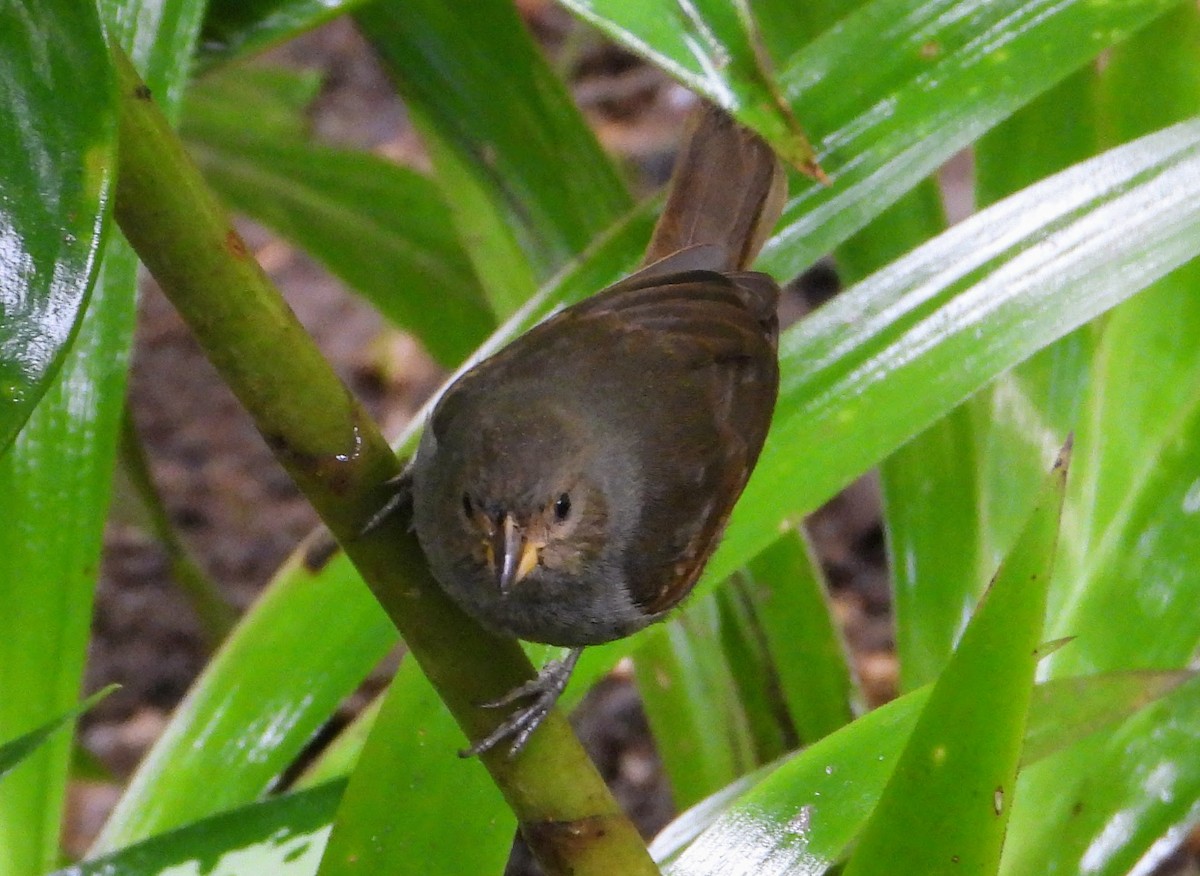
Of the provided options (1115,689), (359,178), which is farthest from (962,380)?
(359,178)

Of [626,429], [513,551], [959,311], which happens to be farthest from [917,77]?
[513,551]

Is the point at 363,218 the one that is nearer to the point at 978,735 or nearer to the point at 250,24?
the point at 250,24

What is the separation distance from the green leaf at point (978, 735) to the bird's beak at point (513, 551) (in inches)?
18.5

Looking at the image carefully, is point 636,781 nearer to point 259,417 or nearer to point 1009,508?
point 1009,508

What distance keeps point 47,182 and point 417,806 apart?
17.8 inches

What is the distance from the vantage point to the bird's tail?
4.22 ft

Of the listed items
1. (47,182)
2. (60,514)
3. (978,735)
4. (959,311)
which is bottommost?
(978,735)

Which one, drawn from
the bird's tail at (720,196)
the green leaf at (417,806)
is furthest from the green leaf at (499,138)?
the green leaf at (417,806)

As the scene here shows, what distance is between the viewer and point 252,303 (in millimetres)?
656

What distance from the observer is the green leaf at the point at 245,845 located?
89 centimetres

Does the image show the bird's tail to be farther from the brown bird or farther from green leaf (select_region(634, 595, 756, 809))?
green leaf (select_region(634, 595, 756, 809))

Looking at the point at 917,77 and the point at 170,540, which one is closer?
the point at 917,77

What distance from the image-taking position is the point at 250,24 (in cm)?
117

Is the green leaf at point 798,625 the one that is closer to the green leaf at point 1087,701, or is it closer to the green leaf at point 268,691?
the green leaf at point 268,691
